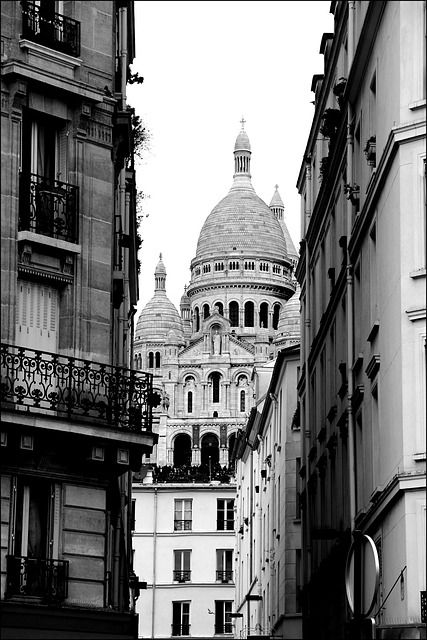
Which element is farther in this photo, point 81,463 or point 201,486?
point 201,486

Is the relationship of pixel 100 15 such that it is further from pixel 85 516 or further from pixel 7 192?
pixel 85 516

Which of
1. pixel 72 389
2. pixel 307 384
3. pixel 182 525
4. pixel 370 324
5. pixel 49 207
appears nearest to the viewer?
pixel 72 389

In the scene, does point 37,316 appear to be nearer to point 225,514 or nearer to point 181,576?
point 181,576

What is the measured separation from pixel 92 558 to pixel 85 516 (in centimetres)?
76

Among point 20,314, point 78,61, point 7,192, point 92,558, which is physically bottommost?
point 92,558

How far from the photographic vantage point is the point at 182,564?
105m

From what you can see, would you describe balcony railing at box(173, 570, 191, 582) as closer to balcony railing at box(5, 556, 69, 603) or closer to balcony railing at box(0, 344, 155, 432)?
balcony railing at box(0, 344, 155, 432)

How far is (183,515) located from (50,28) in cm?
7747

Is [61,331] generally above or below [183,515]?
below

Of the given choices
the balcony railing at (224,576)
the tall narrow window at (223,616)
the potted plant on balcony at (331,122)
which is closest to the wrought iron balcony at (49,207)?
the potted plant on balcony at (331,122)

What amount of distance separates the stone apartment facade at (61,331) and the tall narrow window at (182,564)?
73653 mm

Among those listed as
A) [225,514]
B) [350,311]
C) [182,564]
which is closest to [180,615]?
[182,564]

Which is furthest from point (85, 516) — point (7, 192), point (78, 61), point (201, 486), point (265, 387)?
point (201, 486)

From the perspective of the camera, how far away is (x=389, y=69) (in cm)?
3203
